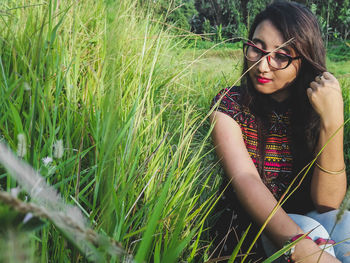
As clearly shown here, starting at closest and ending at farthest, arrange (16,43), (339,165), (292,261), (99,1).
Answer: (292,261) → (16,43) → (339,165) → (99,1)

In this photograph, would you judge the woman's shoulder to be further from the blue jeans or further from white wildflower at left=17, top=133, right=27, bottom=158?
white wildflower at left=17, top=133, right=27, bottom=158

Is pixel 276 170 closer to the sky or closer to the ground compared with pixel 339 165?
closer to the ground

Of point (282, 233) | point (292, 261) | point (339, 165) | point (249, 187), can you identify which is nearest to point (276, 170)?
point (339, 165)

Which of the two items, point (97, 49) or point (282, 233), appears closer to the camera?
point (282, 233)

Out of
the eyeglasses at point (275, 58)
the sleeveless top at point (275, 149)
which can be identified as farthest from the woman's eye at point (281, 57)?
the sleeveless top at point (275, 149)

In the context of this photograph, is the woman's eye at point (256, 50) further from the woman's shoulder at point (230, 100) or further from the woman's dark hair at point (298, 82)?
the woman's shoulder at point (230, 100)

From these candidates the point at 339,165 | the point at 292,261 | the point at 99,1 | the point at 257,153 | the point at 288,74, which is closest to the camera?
the point at 292,261

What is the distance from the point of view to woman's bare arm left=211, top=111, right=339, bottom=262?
119 cm

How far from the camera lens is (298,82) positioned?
1.80 m

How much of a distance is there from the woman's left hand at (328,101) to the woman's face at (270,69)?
15 cm

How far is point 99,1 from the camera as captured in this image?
1.87 meters

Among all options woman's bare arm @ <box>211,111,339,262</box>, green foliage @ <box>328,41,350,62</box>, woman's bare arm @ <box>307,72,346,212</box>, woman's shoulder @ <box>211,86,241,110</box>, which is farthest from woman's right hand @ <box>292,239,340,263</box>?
green foliage @ <box>328,41,350,62</box>

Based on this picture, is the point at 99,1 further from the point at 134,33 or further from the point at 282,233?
the point at 282,233

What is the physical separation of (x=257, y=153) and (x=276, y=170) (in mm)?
150
